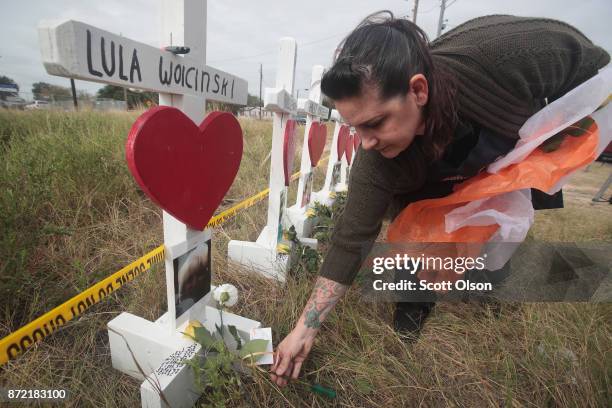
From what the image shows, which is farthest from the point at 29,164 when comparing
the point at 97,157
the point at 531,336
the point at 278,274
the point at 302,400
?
the point at 531,336

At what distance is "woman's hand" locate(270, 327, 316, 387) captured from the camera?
3.62ft

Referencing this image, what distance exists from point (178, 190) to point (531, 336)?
1620 millimetres

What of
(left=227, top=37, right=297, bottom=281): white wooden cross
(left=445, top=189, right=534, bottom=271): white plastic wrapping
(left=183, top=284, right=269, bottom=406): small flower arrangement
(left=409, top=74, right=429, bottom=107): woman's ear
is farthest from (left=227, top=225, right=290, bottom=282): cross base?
(left=409, top=74, right=429, bottom=107): woman's ear

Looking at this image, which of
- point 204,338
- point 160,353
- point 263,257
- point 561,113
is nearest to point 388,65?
point 561,113

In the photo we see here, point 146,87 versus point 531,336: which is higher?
point 146,87

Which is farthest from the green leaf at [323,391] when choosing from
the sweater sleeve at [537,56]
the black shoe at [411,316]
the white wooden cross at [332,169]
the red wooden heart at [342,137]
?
the red wooden heart at [342,137]

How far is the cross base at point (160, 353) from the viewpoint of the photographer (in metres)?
1.01

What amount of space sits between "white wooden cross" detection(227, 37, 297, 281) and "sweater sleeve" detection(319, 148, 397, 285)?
0.63 m

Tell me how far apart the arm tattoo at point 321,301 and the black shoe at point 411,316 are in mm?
523

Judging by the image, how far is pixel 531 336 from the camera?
4.62 feet

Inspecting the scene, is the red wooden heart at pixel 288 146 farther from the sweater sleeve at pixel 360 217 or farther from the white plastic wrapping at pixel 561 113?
the white plastic wrapping at pixel 561 113

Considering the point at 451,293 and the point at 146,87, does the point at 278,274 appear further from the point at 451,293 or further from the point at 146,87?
the point at 146,87

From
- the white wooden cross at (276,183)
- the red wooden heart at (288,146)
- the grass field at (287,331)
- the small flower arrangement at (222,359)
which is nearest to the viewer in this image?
the small flower arrangement at (222,359)

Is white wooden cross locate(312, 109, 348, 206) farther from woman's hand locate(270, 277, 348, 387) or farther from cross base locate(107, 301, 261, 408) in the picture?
cross base locate(107, 301, 261, 408)
